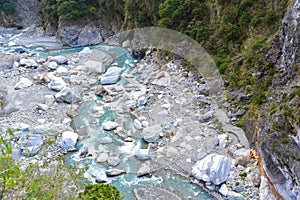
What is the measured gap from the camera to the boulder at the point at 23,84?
2148cm

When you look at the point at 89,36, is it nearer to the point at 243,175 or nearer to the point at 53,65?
the point at 53,65

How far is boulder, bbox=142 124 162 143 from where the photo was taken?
1595 cm

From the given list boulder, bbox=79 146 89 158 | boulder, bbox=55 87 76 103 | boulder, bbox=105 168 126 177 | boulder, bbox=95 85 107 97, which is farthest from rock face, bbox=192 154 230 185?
boulder, bbox=55 87 76 103

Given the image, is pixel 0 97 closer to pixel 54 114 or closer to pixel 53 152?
pixel 54 114

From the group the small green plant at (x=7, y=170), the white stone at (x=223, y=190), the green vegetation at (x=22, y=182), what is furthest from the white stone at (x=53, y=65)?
the small green plant at (x=7, y=170)

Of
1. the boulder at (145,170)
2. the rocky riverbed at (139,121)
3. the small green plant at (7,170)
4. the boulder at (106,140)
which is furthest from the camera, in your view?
the boulder at (106,140)

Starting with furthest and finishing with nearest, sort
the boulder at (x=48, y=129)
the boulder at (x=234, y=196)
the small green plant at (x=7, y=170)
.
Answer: the boulder at (x=48, y=129), the boulder at (x=234, y=196), the small green plant at (x=7, y=170)

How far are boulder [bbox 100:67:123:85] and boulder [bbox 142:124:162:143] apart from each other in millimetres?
6941

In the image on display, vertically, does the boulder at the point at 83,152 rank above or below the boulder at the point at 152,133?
below

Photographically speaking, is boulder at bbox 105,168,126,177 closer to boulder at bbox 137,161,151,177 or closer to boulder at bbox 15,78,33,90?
boulder at bbox 137,161,151,177

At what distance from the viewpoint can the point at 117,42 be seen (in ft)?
103

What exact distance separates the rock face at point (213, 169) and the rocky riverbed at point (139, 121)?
0.14ft

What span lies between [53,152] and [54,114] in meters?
3.68

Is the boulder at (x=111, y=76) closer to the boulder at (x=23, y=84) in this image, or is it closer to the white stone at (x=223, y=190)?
the boulder at (x=23, y=84)
